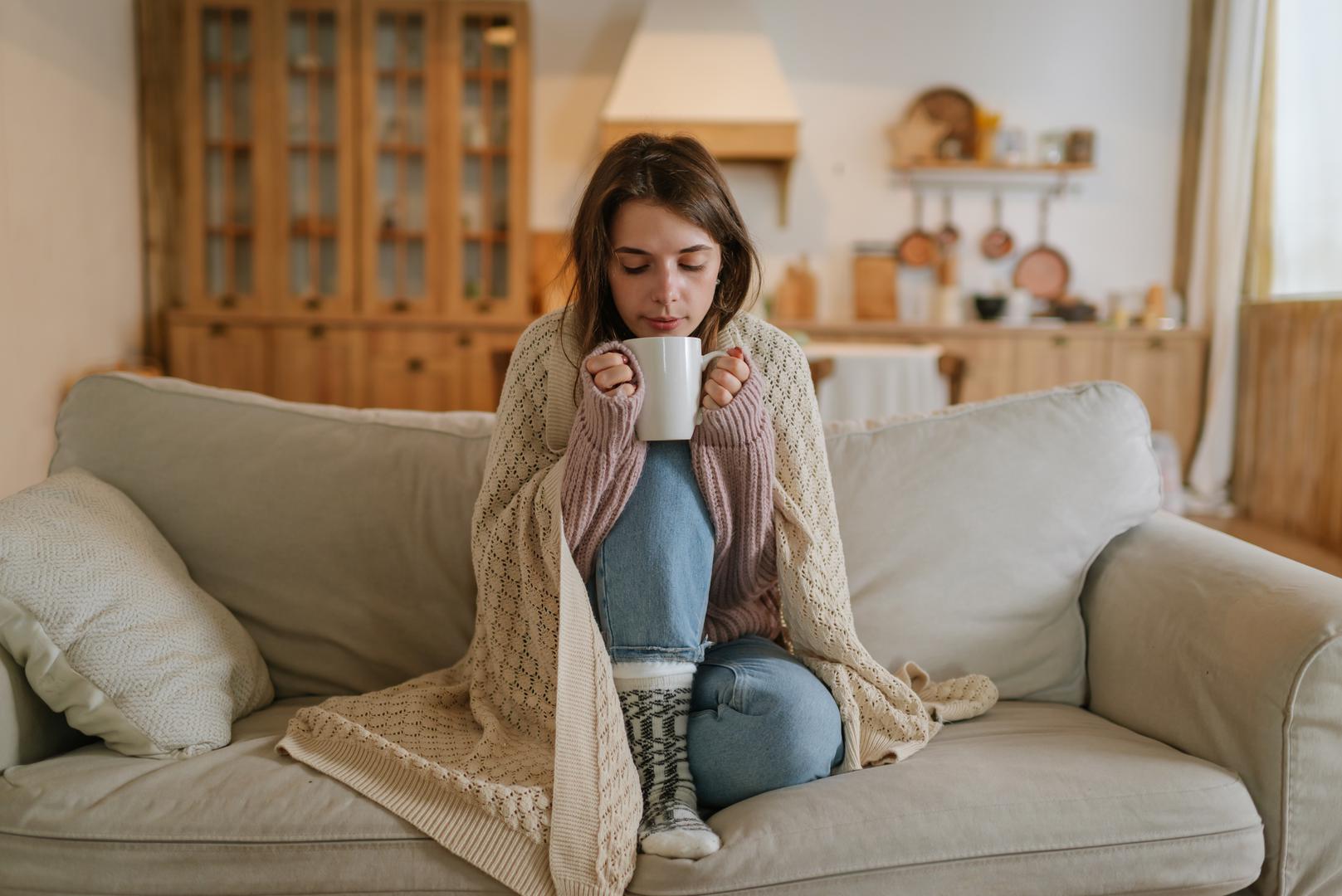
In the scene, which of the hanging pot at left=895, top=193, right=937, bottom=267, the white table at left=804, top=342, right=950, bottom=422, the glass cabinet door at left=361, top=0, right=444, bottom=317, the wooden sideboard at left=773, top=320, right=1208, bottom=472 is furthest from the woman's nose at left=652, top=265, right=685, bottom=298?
the hanging pot at left=895, top=193, right=937, bottom=267

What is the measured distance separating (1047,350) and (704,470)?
3481mm

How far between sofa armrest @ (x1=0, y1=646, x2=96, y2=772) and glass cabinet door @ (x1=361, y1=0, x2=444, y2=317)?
3349 mm

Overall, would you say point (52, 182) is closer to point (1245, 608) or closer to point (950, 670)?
point (950, 670)

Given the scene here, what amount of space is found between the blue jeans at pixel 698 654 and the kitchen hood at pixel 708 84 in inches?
131

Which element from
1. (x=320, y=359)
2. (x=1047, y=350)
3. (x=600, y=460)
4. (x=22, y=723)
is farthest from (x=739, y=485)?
(x=320, y=359)

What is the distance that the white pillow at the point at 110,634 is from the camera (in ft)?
3.88

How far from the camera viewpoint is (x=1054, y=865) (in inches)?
43.8

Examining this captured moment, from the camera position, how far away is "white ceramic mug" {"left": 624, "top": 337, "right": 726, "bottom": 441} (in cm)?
115

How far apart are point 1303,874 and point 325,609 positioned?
125 centimetres

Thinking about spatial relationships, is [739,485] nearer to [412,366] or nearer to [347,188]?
[412,366]

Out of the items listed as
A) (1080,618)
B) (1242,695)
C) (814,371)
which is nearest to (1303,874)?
(1242,695)

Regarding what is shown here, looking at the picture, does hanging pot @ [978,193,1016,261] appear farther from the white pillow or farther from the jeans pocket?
the white pillow

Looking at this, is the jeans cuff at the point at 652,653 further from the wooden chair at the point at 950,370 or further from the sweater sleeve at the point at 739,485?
the wooden chair at the point at 950,370

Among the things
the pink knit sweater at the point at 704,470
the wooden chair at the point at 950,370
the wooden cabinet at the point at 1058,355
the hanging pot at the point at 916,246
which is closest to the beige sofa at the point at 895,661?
the pink knit sweater at the point at 704,470
